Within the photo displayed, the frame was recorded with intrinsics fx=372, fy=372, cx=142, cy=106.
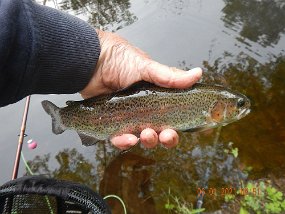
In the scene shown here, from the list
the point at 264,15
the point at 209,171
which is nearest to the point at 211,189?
the point at 209,171

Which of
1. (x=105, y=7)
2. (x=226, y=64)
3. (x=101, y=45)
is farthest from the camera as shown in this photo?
(x=105, y=7)

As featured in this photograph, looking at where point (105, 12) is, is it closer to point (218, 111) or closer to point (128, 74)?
point (128, 74)

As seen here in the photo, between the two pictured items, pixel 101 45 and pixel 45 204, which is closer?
pixel 45 204

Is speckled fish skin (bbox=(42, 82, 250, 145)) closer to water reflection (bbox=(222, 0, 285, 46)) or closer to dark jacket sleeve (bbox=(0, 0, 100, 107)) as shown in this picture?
dark jacket sleeve (bbox=(0, 0, 100, 107))

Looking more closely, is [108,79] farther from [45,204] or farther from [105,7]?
[105,7]

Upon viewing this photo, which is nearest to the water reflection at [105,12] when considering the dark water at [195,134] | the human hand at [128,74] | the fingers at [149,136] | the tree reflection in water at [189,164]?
the dark water at [195,134]

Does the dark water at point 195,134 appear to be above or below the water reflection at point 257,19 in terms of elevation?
below

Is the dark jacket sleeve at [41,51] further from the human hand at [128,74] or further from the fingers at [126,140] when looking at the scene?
the fingers at [126,140]
